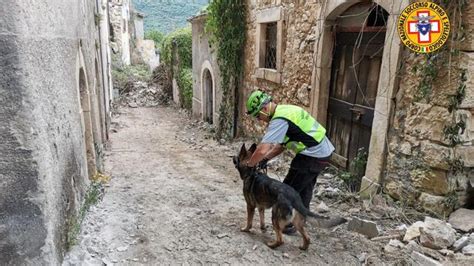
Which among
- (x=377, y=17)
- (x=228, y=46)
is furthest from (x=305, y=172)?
(x=228, y=46)

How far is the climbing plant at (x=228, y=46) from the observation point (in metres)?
8.85

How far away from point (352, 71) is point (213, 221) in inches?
124

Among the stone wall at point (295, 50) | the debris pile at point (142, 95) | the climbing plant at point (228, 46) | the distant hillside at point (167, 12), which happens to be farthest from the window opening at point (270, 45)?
the distant hillside at point (167, 12)

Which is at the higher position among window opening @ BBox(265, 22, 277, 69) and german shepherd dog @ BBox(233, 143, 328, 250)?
window opening @ BBox(265, 22, 277, 69)

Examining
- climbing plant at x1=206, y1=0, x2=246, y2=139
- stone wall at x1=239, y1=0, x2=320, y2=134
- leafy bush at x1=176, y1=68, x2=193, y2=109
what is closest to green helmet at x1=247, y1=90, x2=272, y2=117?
stone wall at x1=239, y1=0, x2=320, y2=134

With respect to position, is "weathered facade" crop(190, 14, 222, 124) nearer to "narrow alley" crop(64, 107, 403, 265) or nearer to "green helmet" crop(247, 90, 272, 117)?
"narrow alley" crop(64, 107, 403, 265)

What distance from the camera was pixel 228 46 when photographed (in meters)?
9.16

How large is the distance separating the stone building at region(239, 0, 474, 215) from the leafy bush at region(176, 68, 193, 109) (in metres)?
8.11

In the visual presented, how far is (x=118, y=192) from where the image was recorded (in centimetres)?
529

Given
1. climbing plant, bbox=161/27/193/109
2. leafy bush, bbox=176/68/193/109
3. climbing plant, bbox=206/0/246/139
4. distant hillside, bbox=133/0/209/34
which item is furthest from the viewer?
distant hillside, bbox=133/0/209/34

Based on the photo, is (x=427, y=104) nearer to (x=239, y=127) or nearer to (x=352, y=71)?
(x=352, y=71)

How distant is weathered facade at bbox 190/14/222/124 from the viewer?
11.1m

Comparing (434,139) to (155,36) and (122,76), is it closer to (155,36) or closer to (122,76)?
(122,76)

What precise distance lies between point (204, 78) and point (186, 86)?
9.74 feet
